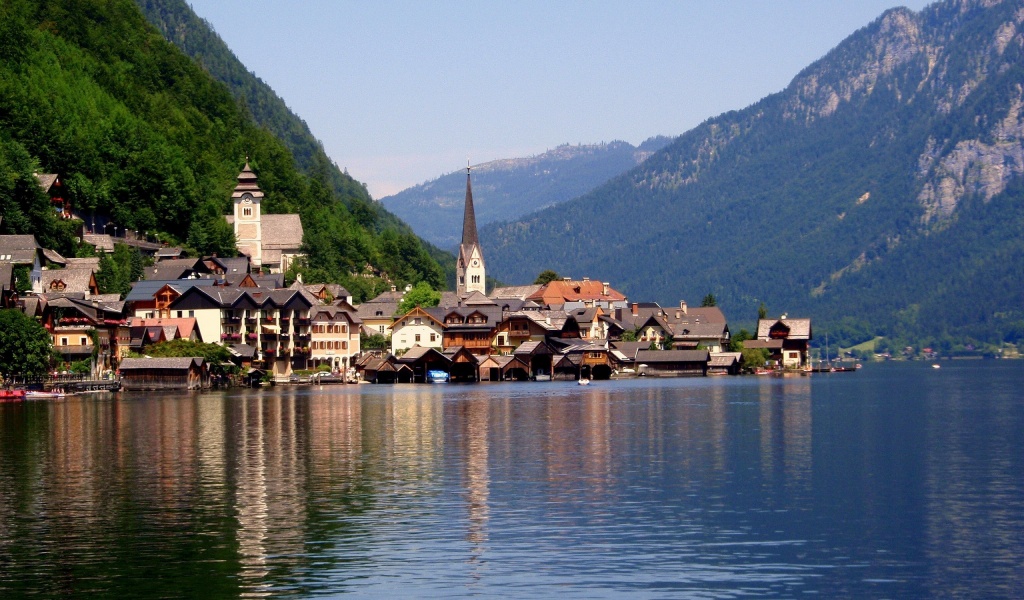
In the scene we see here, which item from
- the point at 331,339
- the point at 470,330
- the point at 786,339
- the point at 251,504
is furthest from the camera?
the point at 786,339

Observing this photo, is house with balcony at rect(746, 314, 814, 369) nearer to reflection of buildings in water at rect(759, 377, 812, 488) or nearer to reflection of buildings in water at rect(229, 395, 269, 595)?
reflection of buildings in water at rect(759, 377, 812, 488)

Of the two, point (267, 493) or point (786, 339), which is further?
point (786, 339)

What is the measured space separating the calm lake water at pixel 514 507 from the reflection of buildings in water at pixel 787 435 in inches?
11.3

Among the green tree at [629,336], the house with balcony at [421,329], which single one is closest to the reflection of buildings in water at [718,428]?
the house with balcony at [421,329]

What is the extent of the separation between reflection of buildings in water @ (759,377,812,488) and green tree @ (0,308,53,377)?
51565 mm

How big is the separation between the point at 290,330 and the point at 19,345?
42.8 m

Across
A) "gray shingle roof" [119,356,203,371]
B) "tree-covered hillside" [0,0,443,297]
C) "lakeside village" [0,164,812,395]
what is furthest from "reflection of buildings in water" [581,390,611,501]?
"tree-covered hillside" [0,0,443,297]

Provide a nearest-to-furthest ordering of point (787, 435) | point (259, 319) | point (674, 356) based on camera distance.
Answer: point (787, 435)
point (259, 319)
point (674, 356)

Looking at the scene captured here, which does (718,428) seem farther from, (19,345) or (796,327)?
(796,327)

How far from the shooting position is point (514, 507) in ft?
131

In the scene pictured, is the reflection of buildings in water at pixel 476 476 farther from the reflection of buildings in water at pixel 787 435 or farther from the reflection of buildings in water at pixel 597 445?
→ the reflection of buildings in water at pixel 787 435

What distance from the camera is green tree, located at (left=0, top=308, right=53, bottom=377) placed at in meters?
103

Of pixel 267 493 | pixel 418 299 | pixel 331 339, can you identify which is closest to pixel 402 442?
→ pixel 267 493

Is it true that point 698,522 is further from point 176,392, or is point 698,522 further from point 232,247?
point 232,247
